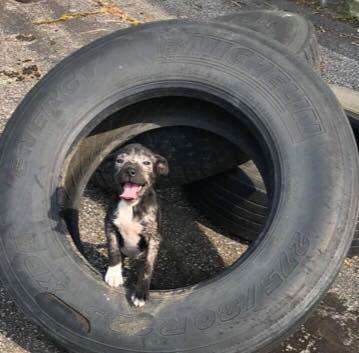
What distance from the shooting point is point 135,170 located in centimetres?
346

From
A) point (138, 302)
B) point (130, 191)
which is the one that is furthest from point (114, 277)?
point (130, 191)

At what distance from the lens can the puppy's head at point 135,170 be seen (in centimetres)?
347

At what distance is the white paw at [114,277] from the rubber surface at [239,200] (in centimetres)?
119

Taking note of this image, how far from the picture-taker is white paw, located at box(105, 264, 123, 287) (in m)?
3.55

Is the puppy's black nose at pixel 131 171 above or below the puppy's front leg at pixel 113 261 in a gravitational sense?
above

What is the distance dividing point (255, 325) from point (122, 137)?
1.69 m

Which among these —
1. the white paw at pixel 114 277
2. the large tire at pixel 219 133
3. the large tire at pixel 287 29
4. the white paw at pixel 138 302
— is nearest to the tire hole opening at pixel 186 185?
the large tire at pixel 219 133

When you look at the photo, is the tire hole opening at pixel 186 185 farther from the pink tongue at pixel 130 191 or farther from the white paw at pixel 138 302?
the white paw at pixel 138 302

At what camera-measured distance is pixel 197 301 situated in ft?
11.0

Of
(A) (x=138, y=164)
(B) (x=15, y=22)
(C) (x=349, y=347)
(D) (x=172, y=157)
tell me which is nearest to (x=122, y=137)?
(D) (x=172, y=157)

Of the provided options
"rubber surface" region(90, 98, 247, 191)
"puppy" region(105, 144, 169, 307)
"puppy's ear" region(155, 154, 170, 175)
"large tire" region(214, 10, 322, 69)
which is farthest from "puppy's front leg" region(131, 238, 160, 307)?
"large tire" region(214, 10, 322, 69)

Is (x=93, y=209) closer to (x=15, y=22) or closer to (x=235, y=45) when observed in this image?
(x=235, y=45)

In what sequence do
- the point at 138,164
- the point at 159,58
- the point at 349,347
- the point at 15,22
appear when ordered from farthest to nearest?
1. the point at 15,22
2. the point at 159,58
3. the point at 349,347
4. the point at 138,164

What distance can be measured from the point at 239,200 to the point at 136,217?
1.07m
